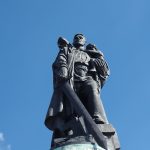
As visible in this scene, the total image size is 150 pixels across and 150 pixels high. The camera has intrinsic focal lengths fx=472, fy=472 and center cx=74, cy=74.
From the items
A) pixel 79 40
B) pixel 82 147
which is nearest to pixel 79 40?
pixel 79 40

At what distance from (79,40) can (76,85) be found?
1495 mm

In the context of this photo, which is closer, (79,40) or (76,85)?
(76,85)

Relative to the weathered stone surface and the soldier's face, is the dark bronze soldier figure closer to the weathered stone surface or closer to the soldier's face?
the soldier's face

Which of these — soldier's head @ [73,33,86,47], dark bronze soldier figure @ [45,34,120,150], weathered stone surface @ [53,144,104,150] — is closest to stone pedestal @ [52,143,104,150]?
weathered stone surface @ [53,144,104,150]

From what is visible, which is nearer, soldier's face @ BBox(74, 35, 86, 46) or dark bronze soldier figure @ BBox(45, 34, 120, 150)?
dark bronze soldier figure @ BBox(45, 34, 120, 150)

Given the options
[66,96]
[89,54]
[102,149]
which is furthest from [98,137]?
[89,54]

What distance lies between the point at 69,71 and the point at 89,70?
2.31ft

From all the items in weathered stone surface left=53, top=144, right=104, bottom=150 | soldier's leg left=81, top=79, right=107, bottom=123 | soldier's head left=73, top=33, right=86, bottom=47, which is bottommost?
weathered stone surface left=53, top=144, right=104, bottom=150

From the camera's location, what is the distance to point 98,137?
8750 millimetres

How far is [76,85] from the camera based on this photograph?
408 inches

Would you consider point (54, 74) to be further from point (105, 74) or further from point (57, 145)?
point (57, 145)

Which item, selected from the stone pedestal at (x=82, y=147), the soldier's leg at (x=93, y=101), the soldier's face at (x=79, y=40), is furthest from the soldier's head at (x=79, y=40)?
the stone pedestal at (x=82, y=147)

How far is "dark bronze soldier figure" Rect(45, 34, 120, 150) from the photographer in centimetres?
944

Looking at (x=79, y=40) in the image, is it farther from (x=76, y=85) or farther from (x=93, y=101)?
(x=93, y=101)
